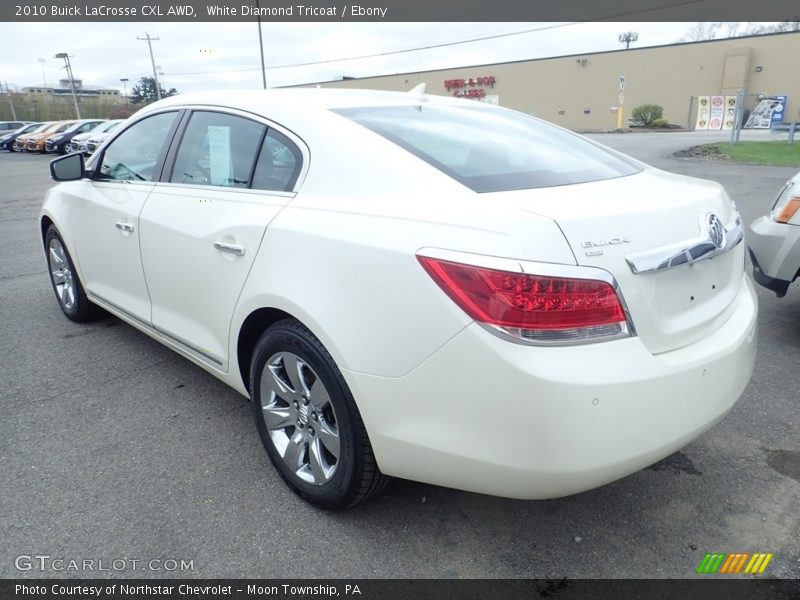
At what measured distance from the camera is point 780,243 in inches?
146

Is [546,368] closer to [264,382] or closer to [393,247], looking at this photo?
[393,247]

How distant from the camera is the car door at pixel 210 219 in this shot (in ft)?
8.20

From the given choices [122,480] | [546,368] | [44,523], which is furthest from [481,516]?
[44,523]

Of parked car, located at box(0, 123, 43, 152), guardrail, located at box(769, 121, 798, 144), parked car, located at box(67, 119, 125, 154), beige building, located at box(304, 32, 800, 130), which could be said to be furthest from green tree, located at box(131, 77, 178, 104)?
guardrail, located at box(769, 121, 798, 144)

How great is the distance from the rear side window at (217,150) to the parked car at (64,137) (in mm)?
27084

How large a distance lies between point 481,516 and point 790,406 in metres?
1.89

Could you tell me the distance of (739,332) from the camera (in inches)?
86.7

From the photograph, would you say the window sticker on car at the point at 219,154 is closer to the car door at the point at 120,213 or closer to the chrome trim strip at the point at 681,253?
the car door at the point at 120,213

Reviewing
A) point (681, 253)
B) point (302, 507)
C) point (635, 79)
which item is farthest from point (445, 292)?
point (635, 79)

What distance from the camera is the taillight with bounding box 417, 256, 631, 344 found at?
5.63 feet

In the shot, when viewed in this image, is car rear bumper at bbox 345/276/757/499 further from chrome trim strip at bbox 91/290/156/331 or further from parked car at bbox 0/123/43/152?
parked car at bbox 0/123/43/152

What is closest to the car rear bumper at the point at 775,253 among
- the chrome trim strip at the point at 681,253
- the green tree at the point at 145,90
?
the chrome trim strip at the point at 681,253
